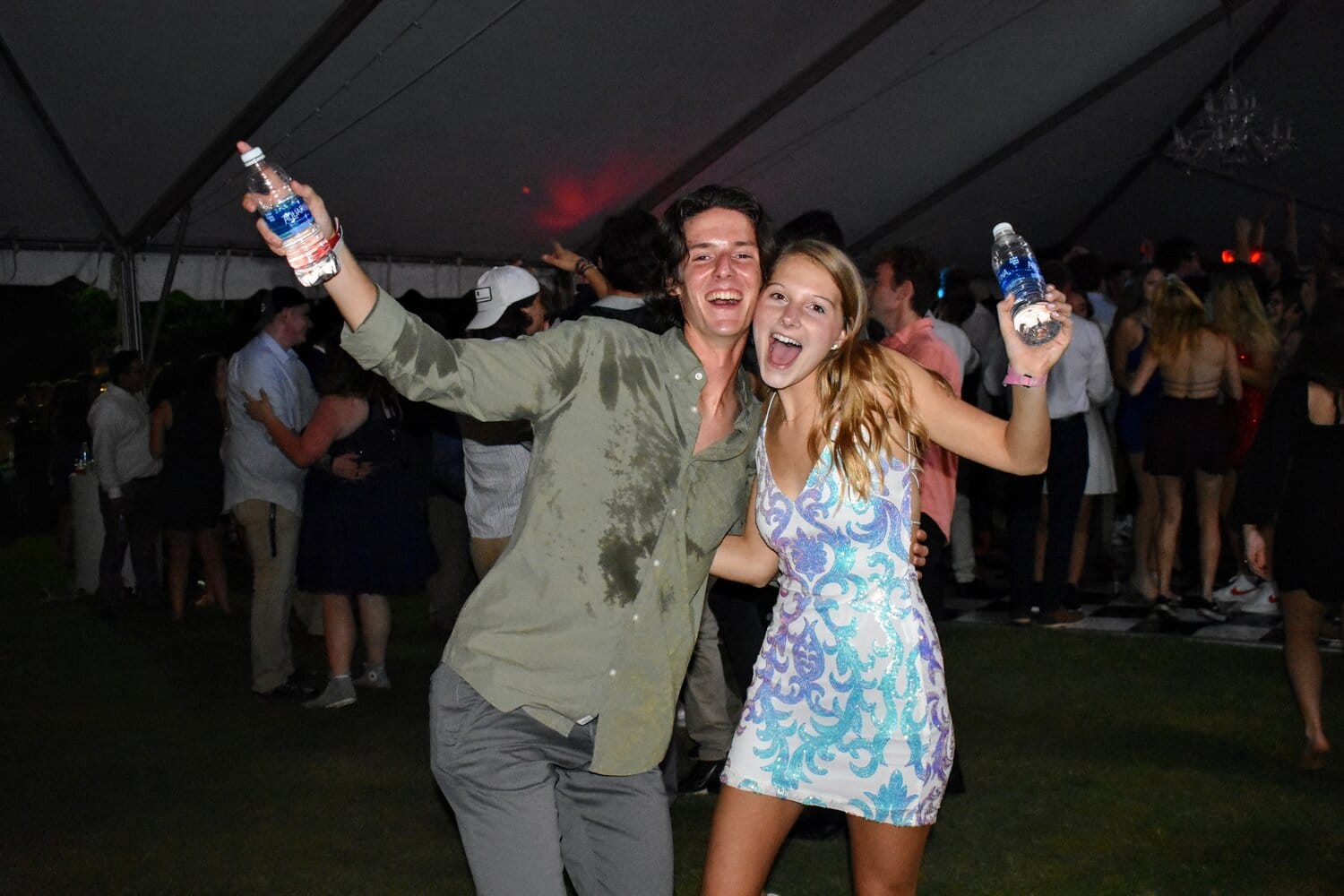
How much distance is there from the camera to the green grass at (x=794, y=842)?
417 cm

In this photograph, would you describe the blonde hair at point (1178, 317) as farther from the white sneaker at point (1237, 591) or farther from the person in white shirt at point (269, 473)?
the person in white shirt at point (269, 473)

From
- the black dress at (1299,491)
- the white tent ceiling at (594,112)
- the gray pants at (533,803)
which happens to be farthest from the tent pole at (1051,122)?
the gray pants at (533,803)

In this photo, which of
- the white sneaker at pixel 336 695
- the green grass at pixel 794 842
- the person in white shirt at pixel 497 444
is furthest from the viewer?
the white sneaker at pixel 336 695

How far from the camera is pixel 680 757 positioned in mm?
5332

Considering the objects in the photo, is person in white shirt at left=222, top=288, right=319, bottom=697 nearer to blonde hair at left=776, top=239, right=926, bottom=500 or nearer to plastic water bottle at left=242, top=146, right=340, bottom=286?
blonde hair at left=776, top=239, right=926, bottom=500

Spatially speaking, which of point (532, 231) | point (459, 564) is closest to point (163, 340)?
point (532, 231)

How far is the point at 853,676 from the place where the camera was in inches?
102

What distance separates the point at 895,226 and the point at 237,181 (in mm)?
5638

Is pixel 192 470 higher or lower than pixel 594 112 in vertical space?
lower

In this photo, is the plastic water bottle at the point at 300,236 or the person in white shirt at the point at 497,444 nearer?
the plastic water bottle at the point at 300,236

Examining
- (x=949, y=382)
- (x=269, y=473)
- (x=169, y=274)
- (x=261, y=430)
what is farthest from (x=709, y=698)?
(x=169, y=274)

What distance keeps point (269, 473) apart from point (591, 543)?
4.40 metres

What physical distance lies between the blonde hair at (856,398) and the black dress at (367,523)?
3.73 metres

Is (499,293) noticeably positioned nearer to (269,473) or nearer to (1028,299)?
(269,473)
